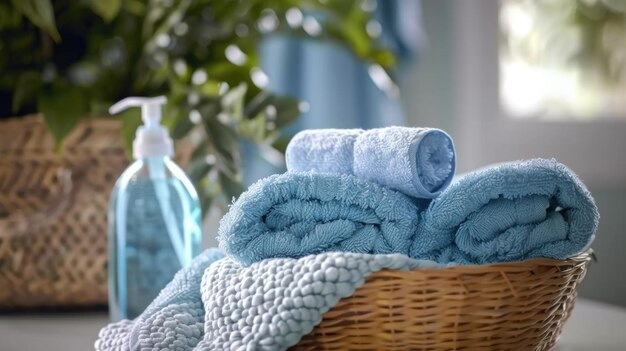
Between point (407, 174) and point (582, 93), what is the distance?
1.25m

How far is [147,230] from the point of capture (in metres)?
0.83

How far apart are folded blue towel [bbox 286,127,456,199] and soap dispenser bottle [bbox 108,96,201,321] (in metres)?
0.23

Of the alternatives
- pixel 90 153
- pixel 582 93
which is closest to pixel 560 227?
pixel 90 153

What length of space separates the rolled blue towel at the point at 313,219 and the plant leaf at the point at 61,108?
379 millimetres

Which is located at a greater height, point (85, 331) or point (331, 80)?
point (331, 80)

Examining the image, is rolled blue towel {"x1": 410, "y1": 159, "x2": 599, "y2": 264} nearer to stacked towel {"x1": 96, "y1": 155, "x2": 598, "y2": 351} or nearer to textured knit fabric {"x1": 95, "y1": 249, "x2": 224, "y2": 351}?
stacked towel {"x1": 96, "y1": 155, "x2": 598, "y2": 351}

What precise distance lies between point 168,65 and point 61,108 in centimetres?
17

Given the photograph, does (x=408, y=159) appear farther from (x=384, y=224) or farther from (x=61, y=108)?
(x=61, y=108)

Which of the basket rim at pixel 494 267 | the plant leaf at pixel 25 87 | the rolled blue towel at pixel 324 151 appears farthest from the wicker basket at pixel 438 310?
the plant leaf at pixel 25 87

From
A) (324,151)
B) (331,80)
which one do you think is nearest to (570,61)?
(331,80)

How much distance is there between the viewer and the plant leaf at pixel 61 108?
2.84 feet

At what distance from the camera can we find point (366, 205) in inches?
21.6

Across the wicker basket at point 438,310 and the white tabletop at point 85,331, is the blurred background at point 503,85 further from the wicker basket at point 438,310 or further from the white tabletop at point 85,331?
the wicker basket at point 438,310

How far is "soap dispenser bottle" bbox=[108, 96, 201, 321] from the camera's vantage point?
800 millimetres
